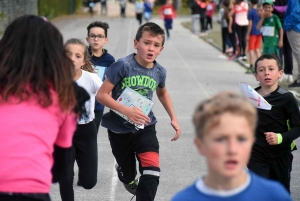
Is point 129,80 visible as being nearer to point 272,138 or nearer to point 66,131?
point 272,138

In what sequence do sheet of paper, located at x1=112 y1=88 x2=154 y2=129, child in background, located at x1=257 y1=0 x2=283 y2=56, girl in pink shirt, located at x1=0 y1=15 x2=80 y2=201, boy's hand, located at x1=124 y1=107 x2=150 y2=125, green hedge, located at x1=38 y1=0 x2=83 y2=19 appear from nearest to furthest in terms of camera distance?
1. girl in pink shirt, located at x1=0 y1=15 x2=80 y2=201
2. boy's hand, located at x1=124 y1=107 x2=150 y2=125
3. sheet of paper, located at x1=112 y1=88 x2=154 y2=129
4. child in background, located at x1=257 y1=0 x2=283 y2=56
5. green hedge, located at x1=38 y1=0 x2=83 y2=19

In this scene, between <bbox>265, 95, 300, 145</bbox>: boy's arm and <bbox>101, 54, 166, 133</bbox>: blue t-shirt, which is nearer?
<bbox>265, 95, 300, 145</bbox>: boy's arm

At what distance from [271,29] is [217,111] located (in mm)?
12302

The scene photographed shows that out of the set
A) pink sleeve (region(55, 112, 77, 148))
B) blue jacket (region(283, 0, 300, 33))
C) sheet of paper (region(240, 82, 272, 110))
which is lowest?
blue jacket (region(283, 0, 300, 33))

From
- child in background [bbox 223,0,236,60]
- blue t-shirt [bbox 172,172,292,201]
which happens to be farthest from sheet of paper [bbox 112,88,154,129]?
child in background [bbox 223,0,236,60]

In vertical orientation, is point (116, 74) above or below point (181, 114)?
above

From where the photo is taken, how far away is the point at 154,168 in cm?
608

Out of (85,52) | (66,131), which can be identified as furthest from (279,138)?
(66,131)

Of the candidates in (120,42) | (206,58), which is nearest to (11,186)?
(206,58)

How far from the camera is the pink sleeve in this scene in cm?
378

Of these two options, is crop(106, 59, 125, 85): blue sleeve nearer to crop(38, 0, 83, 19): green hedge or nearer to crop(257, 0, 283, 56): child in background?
crop(257, 0, 283, 56): child in background

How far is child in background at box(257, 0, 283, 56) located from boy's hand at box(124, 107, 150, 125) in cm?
938

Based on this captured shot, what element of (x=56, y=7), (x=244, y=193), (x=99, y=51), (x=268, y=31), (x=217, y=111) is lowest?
(x=56, y=7)

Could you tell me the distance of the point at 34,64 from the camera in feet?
12.0
